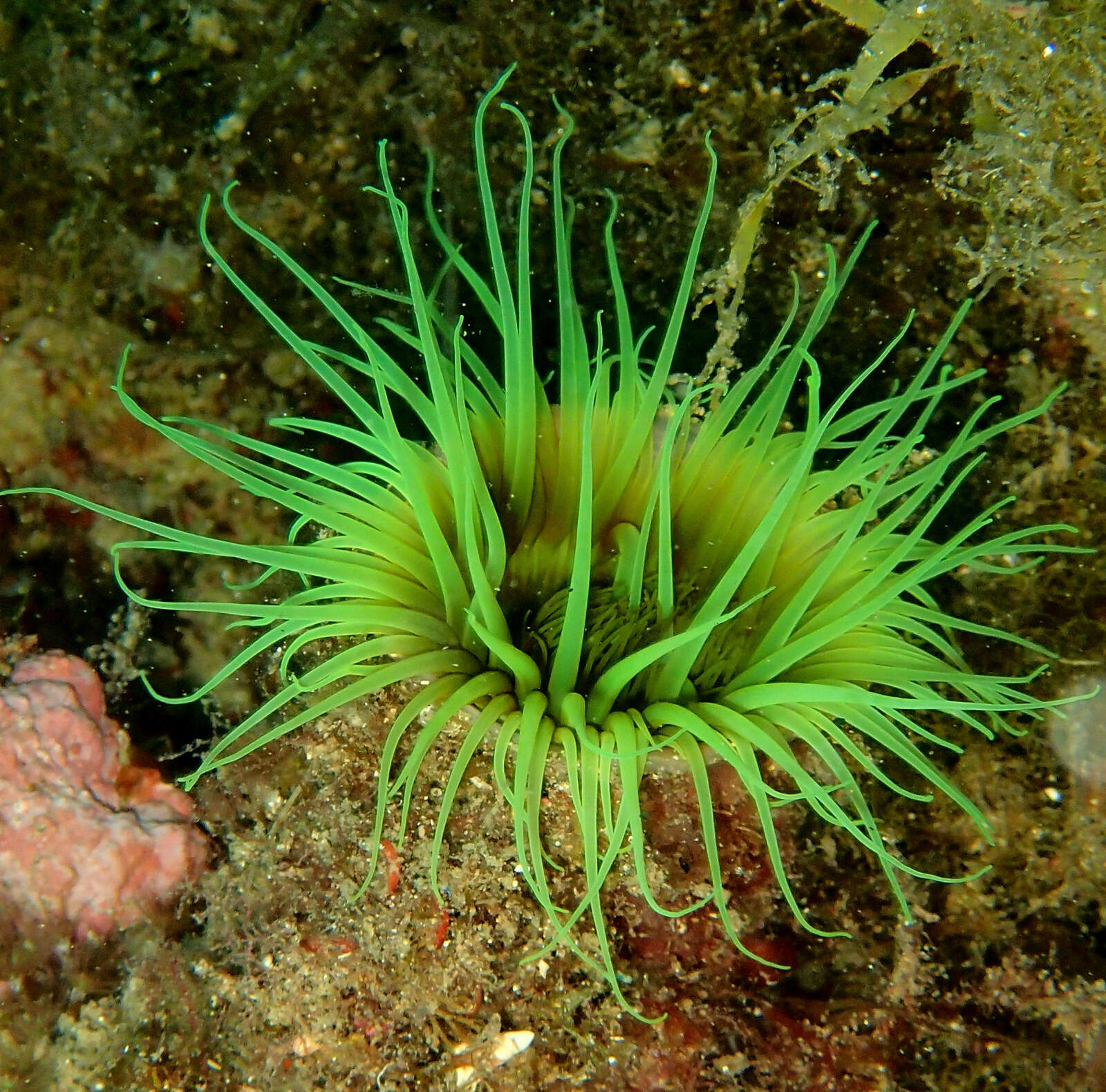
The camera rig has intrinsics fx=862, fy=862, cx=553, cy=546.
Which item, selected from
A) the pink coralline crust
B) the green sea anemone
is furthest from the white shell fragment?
the pink coralline crust

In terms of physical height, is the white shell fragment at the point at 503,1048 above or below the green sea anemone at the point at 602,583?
below

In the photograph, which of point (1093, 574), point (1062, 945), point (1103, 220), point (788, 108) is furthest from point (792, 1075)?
point (788, 108)

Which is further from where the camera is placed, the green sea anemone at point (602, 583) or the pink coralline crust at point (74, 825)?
the pink coralline crust at point (74, 825)

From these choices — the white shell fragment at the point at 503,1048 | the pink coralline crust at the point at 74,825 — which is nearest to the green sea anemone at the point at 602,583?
the white shell fragment at the point at 503,1048

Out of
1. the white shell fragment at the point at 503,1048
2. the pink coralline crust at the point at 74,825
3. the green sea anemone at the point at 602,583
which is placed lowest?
the pink coralline crust at the point at 74,825

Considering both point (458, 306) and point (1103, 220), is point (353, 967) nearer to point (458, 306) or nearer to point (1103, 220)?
point (458, 306)

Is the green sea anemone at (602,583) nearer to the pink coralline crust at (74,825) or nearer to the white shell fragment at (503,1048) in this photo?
the white shell fragment at (503,1048)

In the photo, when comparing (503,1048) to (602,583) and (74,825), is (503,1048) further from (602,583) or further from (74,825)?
(74,825)

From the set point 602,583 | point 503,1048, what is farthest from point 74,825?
point 602,583
